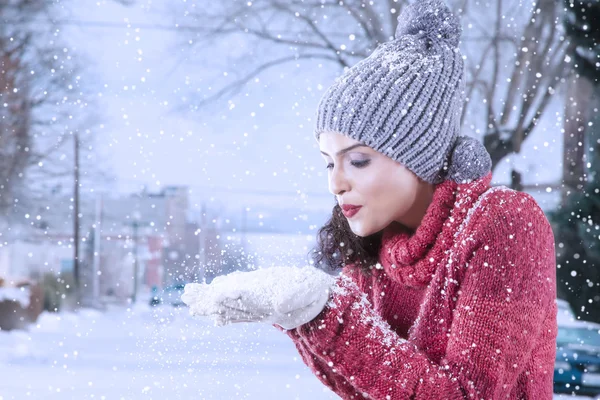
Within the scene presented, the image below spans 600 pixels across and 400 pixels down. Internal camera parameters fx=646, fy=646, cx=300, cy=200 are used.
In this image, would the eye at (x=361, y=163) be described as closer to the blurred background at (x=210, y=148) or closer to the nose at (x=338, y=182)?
the nose at (x=338, y=182)

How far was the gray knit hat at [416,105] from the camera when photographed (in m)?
0.70

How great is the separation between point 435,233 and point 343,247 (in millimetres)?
191

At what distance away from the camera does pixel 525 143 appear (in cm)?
231

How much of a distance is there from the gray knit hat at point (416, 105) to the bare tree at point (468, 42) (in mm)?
1559

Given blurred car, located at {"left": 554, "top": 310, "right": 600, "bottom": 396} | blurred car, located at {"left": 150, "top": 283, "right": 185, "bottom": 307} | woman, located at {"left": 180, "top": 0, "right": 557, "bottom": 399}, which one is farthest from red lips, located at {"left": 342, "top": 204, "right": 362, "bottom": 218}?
blurred car, located at {"left": 554, "top": 310, "right": 600, "bottom": 396}


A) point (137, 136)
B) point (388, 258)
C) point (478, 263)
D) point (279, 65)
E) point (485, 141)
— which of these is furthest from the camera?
point (137, 136)

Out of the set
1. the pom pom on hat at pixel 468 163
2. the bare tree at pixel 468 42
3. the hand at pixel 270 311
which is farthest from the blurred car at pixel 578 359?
the hand at pixel 270 311

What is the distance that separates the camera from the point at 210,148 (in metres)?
2.55

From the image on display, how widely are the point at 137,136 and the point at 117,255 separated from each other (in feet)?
2.31

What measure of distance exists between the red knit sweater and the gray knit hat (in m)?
0.04

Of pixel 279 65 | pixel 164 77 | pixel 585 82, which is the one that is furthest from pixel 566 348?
pixel 164 77

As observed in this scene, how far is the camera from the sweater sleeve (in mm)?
585

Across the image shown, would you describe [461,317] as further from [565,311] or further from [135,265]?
[135,265]

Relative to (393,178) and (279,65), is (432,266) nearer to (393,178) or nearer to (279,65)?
(393,178)
